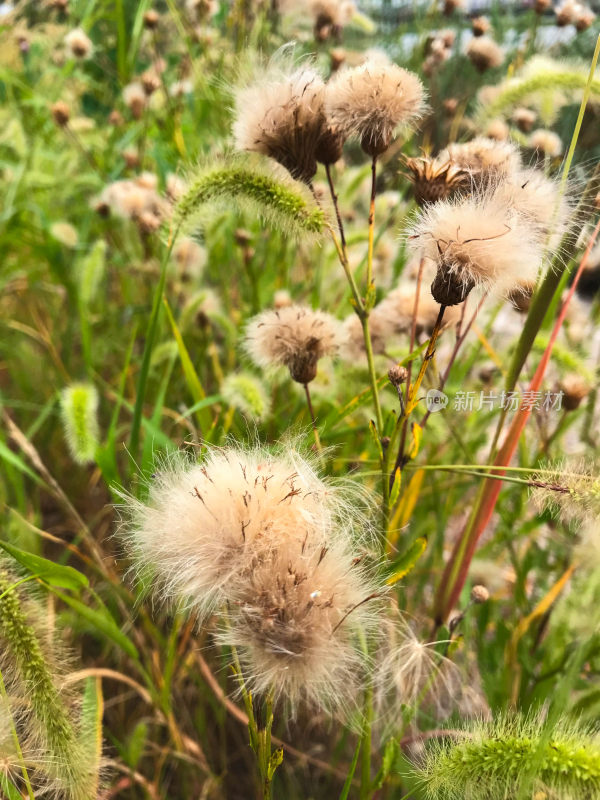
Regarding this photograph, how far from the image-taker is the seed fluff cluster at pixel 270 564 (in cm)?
34

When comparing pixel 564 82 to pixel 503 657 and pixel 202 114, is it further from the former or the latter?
pixel 202 114

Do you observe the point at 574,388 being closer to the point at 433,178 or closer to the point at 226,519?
the point at 433,178

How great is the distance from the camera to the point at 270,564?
35 cm

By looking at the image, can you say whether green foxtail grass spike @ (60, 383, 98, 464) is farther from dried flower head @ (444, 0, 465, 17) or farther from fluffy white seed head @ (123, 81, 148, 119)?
dried flower head @ (444, 0, 465, 17)

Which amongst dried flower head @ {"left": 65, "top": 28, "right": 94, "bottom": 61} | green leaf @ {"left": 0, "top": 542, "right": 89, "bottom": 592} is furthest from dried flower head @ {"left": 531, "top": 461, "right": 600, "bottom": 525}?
dried flower head @ {"left": 65, "top": 28, "right": 94, "bottom": 61}

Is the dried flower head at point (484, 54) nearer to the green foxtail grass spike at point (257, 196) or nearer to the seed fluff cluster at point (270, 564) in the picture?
the green foxtail grass spike at point (257, 196)

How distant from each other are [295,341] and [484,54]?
0.73 m

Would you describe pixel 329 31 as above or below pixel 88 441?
above

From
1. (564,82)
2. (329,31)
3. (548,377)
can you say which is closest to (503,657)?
(548,377)

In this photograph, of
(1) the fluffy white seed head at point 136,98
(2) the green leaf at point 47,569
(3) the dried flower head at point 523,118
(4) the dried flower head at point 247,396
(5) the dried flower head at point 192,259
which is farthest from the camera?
(1) the fluffy white seed head at point 136,98

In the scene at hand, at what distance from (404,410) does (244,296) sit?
0.76 meters

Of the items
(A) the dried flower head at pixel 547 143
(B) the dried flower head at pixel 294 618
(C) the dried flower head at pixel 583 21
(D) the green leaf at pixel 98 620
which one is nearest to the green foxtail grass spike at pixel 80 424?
(D) the green leaf at pixel 98 620

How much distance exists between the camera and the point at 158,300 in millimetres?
532

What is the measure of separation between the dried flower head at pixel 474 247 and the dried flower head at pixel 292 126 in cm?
12
